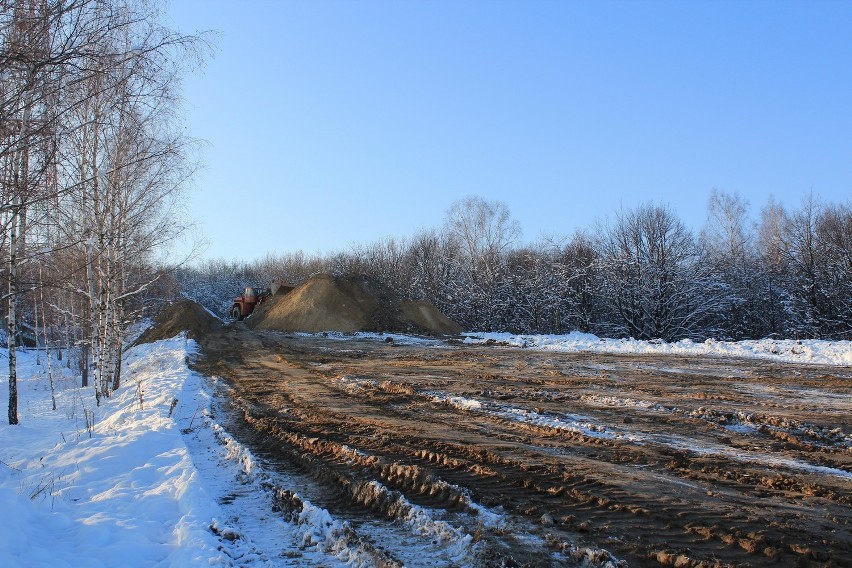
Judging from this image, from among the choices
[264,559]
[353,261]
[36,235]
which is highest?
[353,261]

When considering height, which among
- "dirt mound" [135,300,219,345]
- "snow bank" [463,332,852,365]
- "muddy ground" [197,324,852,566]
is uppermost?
"dirt mound" [135,300,219,345]

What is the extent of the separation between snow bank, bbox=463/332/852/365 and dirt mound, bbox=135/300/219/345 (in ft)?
56.3

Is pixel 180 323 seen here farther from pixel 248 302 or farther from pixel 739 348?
pixel 739 348

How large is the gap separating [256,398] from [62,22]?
8.72 meters

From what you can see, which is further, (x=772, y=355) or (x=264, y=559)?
(x=772, y=355)

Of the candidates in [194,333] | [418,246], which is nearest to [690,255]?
[194,333]

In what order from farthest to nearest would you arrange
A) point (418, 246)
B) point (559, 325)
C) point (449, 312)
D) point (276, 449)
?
point (418, 246)
point (449, 312)
point (559, 325)
point (276, 449)

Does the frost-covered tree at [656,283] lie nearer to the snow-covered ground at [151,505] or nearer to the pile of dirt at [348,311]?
the pile of dirt at [348,311]

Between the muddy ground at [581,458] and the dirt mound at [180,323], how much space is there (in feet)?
56.8

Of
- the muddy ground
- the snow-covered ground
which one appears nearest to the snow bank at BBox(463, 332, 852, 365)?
the muddy ground

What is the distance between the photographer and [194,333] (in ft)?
90.4

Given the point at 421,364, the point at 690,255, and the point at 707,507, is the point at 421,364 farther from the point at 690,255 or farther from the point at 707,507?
the point at 690,255

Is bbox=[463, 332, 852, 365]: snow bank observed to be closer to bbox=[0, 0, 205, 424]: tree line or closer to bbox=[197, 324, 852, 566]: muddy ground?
bbox=[197, 324, 852, 566]: muddy ground

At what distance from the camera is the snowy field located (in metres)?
3.97
